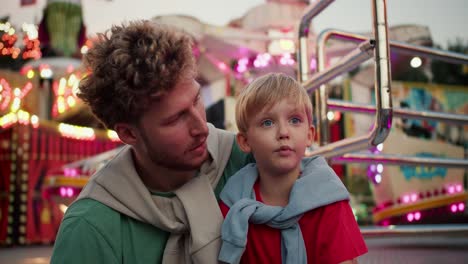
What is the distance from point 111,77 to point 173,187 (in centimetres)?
38

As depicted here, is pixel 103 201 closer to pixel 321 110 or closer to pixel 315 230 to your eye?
pixel 315 230

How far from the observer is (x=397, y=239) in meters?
3.61

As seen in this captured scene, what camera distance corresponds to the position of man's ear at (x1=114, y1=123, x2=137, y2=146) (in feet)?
5.50

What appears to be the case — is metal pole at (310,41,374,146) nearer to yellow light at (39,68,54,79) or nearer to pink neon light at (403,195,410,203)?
pink neon light at (403,195,410,203)

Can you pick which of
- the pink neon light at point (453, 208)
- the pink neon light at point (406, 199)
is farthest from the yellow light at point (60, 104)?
the pink neon light at point (453, 208)

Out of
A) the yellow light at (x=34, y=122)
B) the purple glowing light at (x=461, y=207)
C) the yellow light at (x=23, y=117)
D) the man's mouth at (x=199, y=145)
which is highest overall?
the man's mouth at (x=199, y=145)

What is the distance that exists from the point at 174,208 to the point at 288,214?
34 cm

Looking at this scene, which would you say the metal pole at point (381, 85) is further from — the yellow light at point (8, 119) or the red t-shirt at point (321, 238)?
the yellow light at point (8, 119)

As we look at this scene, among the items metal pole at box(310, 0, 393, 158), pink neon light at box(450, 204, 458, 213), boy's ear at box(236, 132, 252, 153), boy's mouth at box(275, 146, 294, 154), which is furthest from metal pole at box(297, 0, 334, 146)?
pink neon light at box(450, 204, 458, 213)

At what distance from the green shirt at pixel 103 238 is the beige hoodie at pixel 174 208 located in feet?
0.12

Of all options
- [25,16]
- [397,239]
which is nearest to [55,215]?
[397,239]

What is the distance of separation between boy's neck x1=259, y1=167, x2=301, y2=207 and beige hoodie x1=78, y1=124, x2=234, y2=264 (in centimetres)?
16

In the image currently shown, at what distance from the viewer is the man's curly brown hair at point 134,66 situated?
1506 mm

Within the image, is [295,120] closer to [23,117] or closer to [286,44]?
[23,117]
